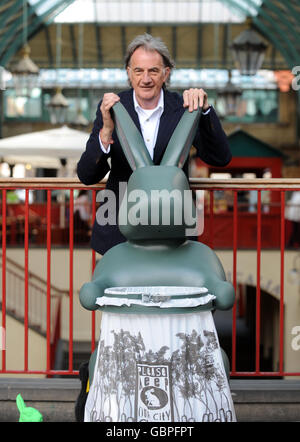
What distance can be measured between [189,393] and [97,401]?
12.3 inches

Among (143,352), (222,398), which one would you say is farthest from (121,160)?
(222,398)

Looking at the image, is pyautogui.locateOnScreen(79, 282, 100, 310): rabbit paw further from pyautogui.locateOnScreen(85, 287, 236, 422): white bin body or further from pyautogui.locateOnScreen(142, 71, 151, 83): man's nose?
pyautogui.locateOnScreen(142, 71, 151, 83): man's nose

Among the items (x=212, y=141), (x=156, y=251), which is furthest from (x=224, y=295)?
(x=212, y=141)

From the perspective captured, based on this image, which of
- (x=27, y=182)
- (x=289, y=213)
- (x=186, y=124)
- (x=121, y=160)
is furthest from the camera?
(x=289, y=213)

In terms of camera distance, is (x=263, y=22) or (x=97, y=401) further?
(x=263, y=22)

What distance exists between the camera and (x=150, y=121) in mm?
2531

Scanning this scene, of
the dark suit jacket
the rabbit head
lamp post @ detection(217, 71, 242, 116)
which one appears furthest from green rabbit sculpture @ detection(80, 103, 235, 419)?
lamp post @ detection(217, 71, 242, 116)

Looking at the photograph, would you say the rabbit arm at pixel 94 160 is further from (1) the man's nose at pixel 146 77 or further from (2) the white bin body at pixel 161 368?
(2) the white bin body at pixel 161 368

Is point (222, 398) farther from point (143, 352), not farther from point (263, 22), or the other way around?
point (263, 22)

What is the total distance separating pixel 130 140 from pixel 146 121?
0.92 feet

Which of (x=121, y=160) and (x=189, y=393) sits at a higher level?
(x=121, y=160)

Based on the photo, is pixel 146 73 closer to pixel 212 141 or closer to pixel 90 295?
→ pixel 212 141

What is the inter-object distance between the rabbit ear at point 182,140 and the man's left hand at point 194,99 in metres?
0.02
